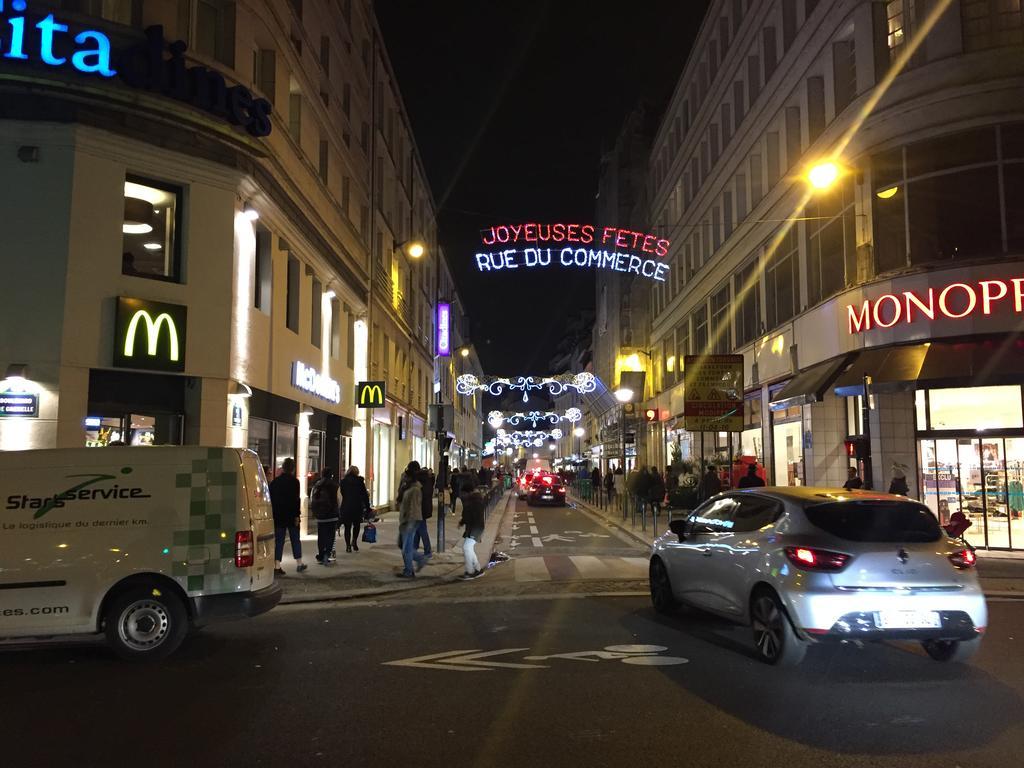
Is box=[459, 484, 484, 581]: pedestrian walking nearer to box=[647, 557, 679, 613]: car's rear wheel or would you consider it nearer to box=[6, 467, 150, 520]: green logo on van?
box=[647, 557, 679, 613]: car's rear wheel

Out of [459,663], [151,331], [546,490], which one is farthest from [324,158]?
[546,490]

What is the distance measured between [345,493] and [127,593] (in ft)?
24.7

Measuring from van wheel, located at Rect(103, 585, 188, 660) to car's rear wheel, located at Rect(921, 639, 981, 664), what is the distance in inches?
269

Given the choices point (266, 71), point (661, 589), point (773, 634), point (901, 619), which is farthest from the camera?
point (266, 71)

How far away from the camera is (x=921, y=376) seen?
15.6 m

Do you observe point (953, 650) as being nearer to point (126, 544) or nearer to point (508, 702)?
point (508, 702)

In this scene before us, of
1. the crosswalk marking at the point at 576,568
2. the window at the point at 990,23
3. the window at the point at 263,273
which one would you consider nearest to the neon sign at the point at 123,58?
the window at the point at 263,273

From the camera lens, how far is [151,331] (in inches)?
510

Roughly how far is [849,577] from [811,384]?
12924 millimetres

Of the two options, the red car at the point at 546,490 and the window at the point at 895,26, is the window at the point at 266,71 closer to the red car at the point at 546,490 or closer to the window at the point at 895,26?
the window at the point at 895,26

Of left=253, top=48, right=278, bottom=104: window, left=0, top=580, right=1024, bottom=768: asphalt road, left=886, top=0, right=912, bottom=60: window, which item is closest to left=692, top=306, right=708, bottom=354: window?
left=886, top=0, right=912, bottom=60: window

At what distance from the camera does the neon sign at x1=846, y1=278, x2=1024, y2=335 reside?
51.2 ft

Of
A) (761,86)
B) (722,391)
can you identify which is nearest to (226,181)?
(722,391)

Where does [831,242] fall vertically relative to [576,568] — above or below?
above
